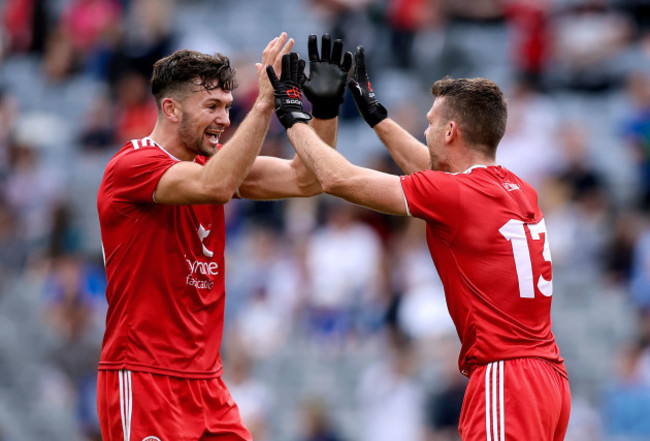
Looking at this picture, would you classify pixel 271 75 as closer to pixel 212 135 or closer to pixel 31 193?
pixel 212 135

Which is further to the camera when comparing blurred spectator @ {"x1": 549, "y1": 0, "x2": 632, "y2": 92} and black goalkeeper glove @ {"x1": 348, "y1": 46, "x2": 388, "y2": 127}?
blurred spectator @ {"x1": 549, "y1": 0, "x2": 632, "y2": 92}

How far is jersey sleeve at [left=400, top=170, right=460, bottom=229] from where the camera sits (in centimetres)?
562

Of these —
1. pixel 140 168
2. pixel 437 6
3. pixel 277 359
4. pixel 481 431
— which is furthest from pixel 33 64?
pixel 481 431

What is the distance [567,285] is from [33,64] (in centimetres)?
984

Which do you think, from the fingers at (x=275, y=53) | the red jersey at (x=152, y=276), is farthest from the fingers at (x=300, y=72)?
the red jersey at (x=152, y=276)

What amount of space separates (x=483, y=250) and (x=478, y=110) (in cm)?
79

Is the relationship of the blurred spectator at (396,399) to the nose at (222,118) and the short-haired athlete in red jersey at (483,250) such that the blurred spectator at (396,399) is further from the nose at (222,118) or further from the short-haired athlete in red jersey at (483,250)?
the nose at (222,118)

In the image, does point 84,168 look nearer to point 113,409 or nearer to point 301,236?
point 301,236

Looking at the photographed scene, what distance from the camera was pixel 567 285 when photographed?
38.1 ft


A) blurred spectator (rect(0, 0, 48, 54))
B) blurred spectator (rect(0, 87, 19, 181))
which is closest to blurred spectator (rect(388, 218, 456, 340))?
blurred spectator (rect(0, 87, 19, 181))

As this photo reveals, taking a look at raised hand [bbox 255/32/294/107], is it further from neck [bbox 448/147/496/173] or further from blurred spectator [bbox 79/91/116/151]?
blurred spectator [bbox 79/91/116/151]

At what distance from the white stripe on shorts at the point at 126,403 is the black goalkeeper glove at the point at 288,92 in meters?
1.67

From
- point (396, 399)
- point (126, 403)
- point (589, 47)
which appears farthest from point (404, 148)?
point (589, 47)

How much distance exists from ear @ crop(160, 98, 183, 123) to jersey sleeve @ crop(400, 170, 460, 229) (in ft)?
4.38
